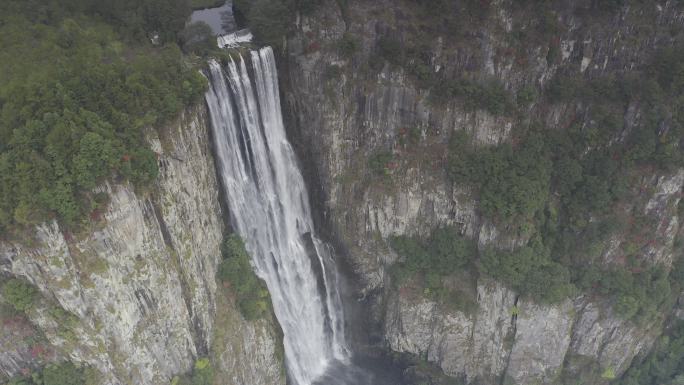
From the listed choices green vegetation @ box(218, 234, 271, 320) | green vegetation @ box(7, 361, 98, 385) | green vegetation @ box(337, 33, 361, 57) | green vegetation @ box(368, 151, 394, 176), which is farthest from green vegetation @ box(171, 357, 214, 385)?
green vegetation @ box(337, 33, 361, 57)

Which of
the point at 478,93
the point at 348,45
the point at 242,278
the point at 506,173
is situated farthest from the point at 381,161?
the point at 242,278

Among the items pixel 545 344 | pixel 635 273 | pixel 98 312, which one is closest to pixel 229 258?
pixel 98 312

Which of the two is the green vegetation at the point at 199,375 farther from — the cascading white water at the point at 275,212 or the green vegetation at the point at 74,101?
the green vegetation at the point at 74,101

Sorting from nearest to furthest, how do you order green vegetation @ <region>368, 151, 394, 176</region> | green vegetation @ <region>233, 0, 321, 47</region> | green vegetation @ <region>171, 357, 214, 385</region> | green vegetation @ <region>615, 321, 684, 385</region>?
green vegetation @ <region>171, 357, 214, 385</region>
green vegetation @ <region>233, 0, 321, 47</region>
green vegetation @ <region>368, 151, 394, 176</region>
green vegetation @ <region>615, 321, 684, 385</region>

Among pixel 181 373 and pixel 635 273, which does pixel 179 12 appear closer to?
pixel 181 373

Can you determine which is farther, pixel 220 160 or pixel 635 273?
pixel 635 273

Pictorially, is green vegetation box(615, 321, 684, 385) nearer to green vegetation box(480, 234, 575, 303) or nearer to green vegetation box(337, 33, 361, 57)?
green vegetation box(480, 234, 575, 303)
